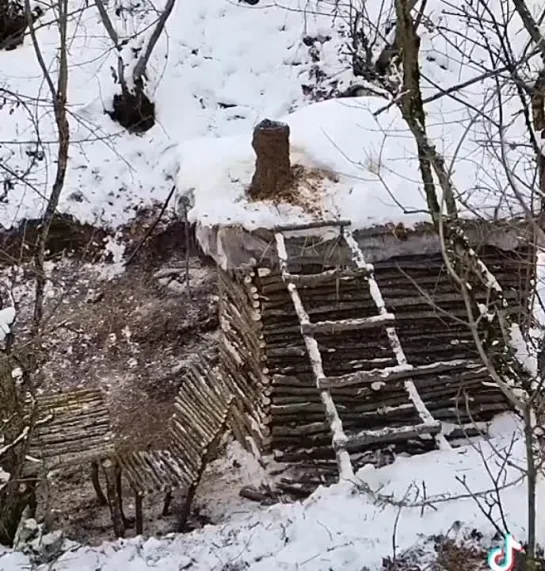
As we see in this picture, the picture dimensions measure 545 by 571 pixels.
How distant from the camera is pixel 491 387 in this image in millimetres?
6766

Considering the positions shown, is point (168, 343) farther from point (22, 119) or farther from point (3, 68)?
point (3, 68)

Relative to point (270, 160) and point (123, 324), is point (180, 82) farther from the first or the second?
point (270, 160)

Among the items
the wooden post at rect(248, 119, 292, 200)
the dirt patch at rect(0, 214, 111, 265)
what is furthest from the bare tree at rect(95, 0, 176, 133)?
the wooden post at rect(248, 119, 292, 200)

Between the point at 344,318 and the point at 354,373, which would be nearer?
the point at 354,373

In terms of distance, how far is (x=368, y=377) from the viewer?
5773mm

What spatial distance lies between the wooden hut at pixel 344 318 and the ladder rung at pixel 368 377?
137mm

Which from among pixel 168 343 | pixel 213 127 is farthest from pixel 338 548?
pixel 213 127

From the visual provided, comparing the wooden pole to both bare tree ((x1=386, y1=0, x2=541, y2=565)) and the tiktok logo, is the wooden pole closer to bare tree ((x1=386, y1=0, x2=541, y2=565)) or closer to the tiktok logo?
bare tree ((x1=386, y1=0, x2=541, y2=565))

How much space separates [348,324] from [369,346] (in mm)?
616

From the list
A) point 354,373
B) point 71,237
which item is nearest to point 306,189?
point 354,373

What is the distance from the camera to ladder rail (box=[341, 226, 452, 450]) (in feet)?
18.7

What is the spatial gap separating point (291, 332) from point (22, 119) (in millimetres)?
7345

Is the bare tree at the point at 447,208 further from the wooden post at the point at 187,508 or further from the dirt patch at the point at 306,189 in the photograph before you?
the wooden post at the point at 187,508

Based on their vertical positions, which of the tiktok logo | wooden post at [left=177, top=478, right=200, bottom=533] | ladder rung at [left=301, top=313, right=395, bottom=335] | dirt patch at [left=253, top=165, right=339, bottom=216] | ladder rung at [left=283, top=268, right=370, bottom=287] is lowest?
the tiktok logo
